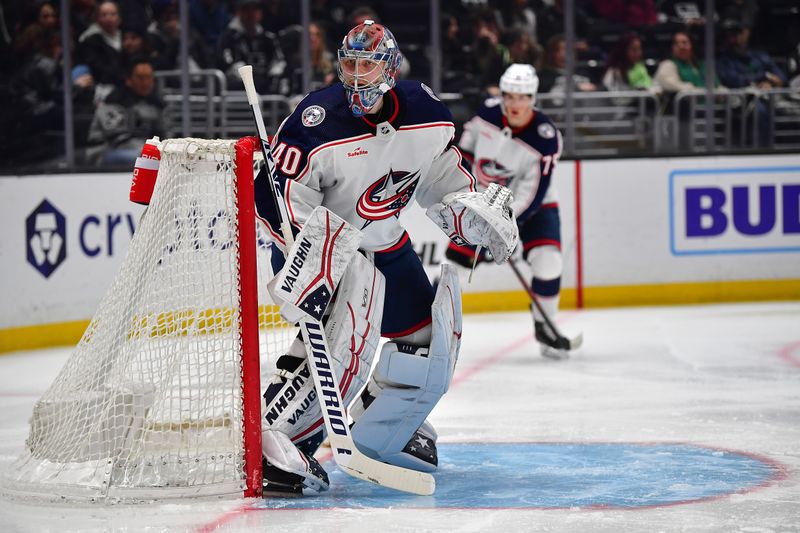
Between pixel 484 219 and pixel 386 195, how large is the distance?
9.9 inches

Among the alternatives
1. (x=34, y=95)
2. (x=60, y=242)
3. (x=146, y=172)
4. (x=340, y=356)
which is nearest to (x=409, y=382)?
(x=340, y=356)

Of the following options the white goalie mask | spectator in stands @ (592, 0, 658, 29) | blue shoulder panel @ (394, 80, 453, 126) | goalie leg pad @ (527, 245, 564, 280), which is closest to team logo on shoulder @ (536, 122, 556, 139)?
the white goalie mask

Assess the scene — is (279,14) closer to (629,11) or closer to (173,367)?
(629,11)

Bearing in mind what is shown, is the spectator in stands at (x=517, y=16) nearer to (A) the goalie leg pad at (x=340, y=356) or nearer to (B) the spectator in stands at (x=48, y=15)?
(B) the spectator in stands at (x=48, y=15)

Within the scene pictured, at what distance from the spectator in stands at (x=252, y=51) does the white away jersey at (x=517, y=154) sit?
204cm

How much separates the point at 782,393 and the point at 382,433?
74.8 inches

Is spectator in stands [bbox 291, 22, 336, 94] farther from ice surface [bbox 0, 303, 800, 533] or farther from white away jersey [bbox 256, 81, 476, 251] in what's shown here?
white away jersey [bbox 256, 81, 476, 251]

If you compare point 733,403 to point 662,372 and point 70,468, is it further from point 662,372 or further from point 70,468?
point 70,468

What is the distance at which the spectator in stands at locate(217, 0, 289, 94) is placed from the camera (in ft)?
23.5

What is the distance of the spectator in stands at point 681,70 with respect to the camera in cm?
735

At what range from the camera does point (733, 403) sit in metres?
4.15

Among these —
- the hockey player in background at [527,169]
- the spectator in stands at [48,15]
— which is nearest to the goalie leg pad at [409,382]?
the hockey player in background at [527,169]

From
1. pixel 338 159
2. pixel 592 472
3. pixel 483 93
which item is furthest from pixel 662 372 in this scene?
pixel 483 93

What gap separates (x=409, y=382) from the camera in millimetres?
2996
